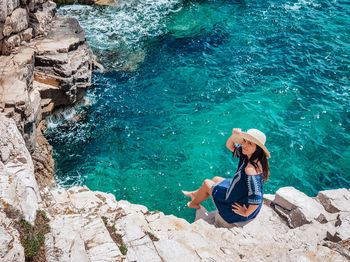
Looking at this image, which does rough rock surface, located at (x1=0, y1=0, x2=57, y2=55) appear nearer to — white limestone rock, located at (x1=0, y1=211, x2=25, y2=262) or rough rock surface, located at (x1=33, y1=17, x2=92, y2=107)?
rough rock surface, located at (x1=33, y1=17, x2=92, y2=107)

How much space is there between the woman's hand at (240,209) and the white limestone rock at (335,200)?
2.66 meters

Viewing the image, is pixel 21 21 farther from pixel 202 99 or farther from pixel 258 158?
pixel 258 158

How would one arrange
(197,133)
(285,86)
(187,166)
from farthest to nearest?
(285,86) < (197,133) < (187,166)

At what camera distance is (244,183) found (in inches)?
283

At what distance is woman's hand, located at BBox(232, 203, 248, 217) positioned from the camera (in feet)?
24.2

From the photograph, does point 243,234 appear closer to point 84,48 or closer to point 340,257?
point 340,257

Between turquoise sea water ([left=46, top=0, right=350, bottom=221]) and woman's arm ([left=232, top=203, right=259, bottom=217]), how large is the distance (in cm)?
314

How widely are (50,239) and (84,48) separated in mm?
9508

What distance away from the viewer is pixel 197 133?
1281 cm

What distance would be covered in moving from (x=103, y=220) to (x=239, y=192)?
2.76 metres

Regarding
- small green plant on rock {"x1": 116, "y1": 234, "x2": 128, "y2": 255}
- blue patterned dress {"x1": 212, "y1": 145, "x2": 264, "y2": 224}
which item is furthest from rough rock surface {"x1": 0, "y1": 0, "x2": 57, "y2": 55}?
blue patterned dress {"x1": 212, "y1": 145, "x2": 264, "y2": 224}

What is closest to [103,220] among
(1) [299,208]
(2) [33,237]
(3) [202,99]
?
(2) [33,237]

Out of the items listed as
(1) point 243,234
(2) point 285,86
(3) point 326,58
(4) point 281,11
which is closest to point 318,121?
(2) point 285,86

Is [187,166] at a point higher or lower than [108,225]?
lower
